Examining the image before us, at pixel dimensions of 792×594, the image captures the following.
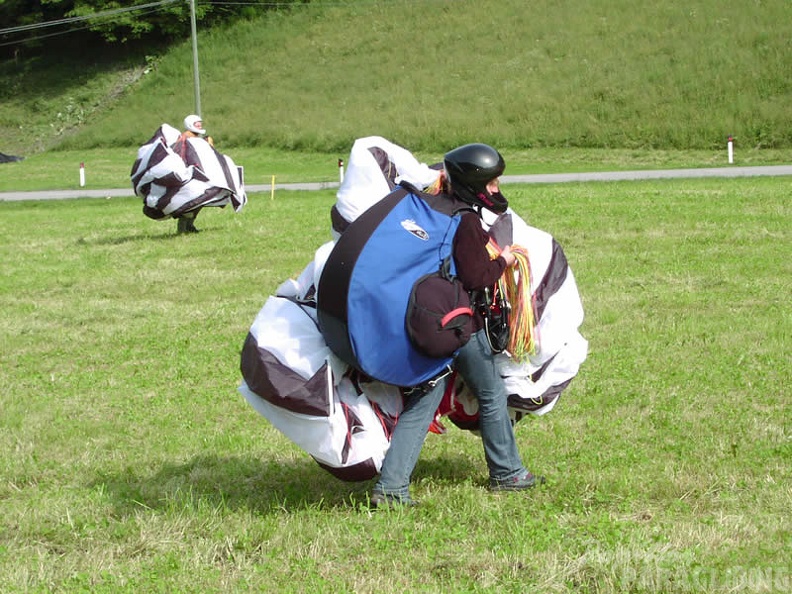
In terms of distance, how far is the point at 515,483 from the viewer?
550cm

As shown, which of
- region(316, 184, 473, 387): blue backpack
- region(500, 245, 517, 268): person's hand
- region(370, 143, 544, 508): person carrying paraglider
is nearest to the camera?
region(316, 184, 473, 387): blue backpack

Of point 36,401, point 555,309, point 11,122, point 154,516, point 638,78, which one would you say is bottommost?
point 11,122

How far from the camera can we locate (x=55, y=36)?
6994 centimetres

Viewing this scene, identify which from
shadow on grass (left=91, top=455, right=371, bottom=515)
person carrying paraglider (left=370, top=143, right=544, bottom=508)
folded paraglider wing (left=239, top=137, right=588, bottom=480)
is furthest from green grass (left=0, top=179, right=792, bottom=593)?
folded paraglider wing (left=239, top=137, right=588, bottom=480)

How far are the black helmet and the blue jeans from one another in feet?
2.10

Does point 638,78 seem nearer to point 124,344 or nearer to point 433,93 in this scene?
point 433,93

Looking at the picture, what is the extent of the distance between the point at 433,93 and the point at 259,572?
1722 inches

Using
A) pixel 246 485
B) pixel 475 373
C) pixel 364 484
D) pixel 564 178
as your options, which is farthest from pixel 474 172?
pixel 564 178

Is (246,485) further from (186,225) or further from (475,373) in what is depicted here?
(186,225)

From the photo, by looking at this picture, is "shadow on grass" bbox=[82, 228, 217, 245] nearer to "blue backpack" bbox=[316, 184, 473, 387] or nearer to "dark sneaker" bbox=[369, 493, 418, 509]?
"dark sneaker" bbox=[369, 493, 418, 509]

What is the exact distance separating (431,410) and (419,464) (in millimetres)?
1040

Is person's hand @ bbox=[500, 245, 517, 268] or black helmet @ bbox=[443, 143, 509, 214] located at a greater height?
black helmet @ bbox=[443, 143, 509, 214]

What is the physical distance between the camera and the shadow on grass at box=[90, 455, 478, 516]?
220 inches

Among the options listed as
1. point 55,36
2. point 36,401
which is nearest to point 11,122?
point 55,36
